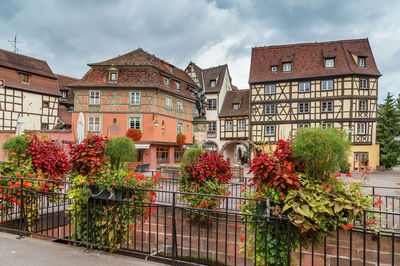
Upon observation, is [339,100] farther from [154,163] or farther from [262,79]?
[154,163]

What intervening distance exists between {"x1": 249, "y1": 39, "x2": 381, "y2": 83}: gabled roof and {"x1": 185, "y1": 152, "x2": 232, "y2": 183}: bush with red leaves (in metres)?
22.2

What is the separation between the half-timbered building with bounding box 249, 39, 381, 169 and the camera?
82.4 feet

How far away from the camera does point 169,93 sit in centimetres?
2544

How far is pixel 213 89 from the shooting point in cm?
3288

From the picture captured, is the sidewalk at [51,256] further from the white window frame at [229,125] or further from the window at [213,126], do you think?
the window at [213,126]

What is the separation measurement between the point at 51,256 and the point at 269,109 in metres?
26.1

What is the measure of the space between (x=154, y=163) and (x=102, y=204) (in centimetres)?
1958

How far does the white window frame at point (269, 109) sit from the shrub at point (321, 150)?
24963 millimetres

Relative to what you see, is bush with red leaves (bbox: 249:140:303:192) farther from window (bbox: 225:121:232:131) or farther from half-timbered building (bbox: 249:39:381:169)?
window (bbox: 225:121:232:131)

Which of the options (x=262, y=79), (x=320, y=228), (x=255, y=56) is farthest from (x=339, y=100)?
(x=320, y=228)

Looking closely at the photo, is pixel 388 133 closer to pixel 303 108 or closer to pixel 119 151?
pixel 303 108

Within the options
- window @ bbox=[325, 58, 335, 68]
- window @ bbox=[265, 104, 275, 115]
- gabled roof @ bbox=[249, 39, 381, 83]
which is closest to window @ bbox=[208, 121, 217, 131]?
window @ bbox=[265, 104, 275, 115]

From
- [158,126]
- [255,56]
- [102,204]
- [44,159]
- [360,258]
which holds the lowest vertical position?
[360,258]

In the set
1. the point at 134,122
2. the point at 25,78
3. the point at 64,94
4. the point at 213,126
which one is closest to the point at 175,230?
the point at 134,122
